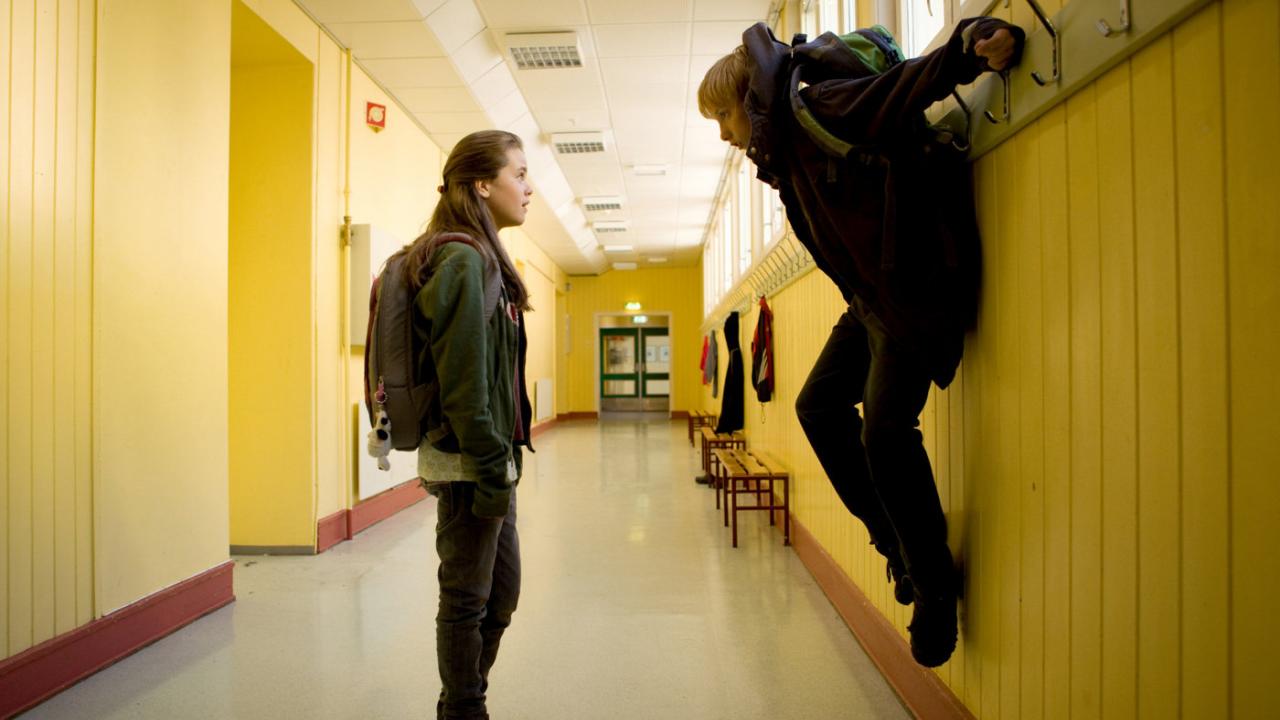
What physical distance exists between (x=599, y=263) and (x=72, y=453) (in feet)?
37.5

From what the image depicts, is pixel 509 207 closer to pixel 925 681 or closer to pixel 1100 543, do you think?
pixel 1100 543

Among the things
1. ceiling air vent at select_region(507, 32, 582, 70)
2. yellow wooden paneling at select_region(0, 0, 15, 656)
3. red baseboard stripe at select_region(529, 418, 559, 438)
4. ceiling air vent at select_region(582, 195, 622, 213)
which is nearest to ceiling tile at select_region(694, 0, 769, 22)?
ceiling air vent at select_region(507, 32, 582, 70)

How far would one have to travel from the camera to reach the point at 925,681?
1.71 m

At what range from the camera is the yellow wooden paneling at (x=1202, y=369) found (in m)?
0.76

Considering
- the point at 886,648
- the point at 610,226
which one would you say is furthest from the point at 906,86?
the point at 610,226

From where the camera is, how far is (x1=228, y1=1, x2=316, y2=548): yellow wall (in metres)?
3.73

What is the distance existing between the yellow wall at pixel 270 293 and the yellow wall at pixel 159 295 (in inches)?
33.4

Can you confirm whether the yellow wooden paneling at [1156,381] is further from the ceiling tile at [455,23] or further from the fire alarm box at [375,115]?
the fire alarm box at [375,115]

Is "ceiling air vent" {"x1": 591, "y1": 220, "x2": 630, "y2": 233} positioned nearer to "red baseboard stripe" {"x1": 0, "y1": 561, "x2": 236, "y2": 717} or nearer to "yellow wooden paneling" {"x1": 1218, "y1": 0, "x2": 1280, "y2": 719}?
"red baseboard stripe" {"x1": 0, "y1": 561, "x2": 236, "y2": 717}

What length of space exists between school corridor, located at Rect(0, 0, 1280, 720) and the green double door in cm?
883

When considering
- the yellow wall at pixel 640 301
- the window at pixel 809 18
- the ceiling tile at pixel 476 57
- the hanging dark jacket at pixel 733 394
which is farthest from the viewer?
the yellow wall at pixel 640 301

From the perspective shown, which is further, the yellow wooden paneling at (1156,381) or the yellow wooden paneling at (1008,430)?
the yellow wooden paneling at (1008,430)

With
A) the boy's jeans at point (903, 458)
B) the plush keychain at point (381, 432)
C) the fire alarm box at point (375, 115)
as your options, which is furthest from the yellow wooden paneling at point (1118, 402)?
the fire alarm box at point (375, 115)

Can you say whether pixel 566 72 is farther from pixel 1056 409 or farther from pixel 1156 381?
pixel 1156 381
